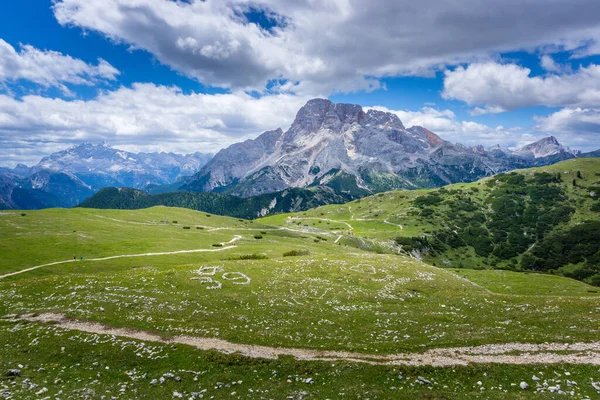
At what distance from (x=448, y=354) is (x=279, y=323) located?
16.1 m

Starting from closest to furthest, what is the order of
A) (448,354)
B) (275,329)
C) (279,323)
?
(448,354)
(275,329)
(279,323)

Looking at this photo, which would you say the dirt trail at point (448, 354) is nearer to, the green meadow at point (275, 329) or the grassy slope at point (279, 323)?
the green meadow at point (275, 329)

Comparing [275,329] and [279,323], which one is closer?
[275,329]

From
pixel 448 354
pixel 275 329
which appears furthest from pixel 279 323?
pixel 448 354

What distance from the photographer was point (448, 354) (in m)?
26.0

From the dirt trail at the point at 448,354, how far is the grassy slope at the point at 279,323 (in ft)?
3.35

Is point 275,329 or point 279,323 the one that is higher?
point 275,329

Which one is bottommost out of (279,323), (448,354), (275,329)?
(279,323)

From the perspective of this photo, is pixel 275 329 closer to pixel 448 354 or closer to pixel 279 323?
pixel 279 323

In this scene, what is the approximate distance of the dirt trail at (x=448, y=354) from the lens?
24.3 metres

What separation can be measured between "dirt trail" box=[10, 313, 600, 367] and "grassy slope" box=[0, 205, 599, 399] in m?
1.02

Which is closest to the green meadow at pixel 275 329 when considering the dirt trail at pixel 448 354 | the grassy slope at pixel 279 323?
the grassy slope at pixel 279 323

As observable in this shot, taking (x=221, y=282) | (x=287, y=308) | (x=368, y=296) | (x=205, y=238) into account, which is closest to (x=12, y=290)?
(x=221, y=282)

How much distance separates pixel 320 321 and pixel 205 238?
79.6 m
